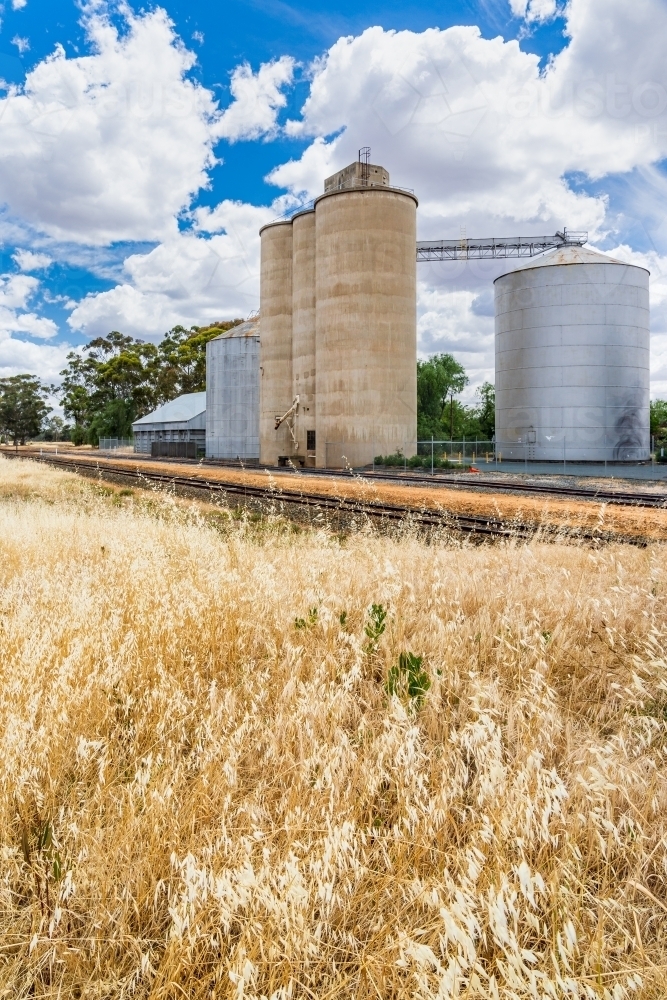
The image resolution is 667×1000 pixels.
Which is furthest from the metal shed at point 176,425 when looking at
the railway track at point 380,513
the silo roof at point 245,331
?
the railway track at point 380,513

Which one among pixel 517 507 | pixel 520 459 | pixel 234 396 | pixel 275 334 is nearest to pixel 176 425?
pixel 234 396

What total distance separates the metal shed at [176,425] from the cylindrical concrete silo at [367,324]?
32.3 metres

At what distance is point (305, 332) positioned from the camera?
142 feet

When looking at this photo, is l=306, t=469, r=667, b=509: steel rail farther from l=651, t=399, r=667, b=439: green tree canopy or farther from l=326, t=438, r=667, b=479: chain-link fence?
l=651, t=399, r=667, b=439: green tree canopy

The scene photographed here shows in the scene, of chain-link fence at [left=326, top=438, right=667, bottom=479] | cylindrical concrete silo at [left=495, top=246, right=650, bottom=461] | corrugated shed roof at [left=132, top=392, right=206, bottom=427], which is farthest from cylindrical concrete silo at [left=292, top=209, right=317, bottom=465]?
corrugated shed roof at [left=132, top=392, right=206, bottom=427]

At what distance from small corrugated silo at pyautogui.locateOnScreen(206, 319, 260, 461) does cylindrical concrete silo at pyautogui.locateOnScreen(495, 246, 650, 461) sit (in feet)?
83.6

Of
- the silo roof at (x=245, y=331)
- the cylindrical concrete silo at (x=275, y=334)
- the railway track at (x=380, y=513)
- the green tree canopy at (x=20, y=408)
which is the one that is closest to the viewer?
the railway track at (x=380, y=513)

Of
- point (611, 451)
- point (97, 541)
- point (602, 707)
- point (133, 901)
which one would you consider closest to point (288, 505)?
point (97, 541)

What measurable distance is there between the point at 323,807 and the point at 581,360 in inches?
1646

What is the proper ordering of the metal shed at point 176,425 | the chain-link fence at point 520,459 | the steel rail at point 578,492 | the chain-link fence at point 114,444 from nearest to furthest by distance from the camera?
the steel rail at point 578,492
the chain-link fence at point 520,459
the metal shed at point 176,425
the chain-link fence at point 114,444

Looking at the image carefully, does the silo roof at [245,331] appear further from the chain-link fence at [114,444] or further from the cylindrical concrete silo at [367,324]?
the chain-link fence at [114,444]

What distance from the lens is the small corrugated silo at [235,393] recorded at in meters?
58.9

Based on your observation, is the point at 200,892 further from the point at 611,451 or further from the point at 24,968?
the point at 611,451

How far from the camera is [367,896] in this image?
206cm
